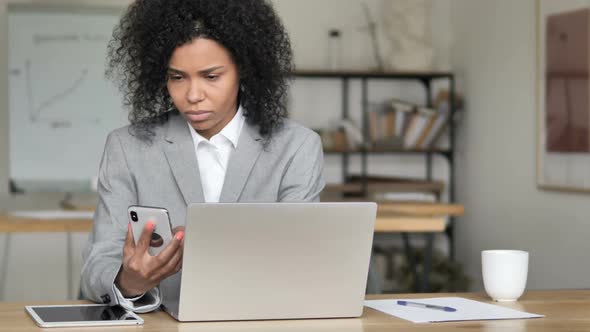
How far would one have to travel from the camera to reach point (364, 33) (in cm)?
598

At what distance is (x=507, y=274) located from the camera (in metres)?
1.79

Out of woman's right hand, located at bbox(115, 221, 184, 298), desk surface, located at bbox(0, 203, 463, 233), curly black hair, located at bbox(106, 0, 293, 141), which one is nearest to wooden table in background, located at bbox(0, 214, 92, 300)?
desk surface, located at bbox(0, 203, 463, 233)

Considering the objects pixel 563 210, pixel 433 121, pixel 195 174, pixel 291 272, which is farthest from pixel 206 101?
pixel 433 121

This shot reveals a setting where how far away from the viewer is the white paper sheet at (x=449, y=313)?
1.59 metres

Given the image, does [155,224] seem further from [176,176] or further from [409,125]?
[409,125]

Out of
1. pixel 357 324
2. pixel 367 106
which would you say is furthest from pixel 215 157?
pixel 367 106

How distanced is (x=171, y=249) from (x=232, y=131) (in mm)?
538

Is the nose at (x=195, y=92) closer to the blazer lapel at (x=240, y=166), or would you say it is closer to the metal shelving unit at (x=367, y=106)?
the blazer lapel at (x=240, y=166)

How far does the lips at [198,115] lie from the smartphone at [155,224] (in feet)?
1.24

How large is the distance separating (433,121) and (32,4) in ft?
7.98

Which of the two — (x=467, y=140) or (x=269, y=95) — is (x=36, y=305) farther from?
(x=467, y=140)

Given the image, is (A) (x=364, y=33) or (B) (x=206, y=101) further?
(A) (x=364, y=33)

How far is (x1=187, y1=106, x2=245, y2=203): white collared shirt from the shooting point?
6.50ft

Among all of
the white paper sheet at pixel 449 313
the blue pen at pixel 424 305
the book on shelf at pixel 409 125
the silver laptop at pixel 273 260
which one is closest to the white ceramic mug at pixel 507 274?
the white paper sheet at pixel 449 313
